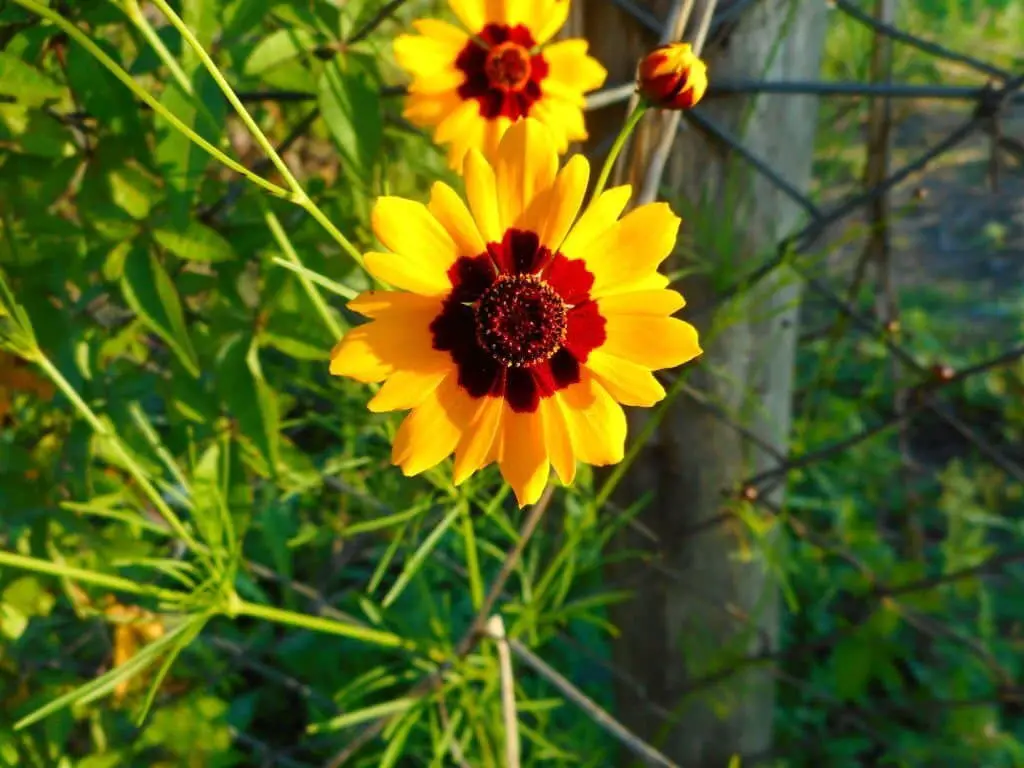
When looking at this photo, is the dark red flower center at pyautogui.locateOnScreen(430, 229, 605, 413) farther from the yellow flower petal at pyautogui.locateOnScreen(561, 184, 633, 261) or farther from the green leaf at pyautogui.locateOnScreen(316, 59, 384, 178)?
the green leaf at pyautogui.locateOnScreen(316, 59, 384, 178)

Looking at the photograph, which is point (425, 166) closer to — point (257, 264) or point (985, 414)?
point (257, 264)

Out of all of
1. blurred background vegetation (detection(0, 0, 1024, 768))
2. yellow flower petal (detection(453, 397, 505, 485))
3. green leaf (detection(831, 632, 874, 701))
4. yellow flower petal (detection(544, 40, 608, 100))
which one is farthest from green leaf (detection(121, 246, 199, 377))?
green leaf (detection(831, 632, 874, 701))

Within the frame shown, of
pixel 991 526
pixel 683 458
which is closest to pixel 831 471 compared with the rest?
pixel 991 526

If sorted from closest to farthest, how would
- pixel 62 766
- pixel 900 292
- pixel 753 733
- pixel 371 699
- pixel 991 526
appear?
pixel 62 766, pixel 753 733, pixel 371 699, pixel 991 526, pixel 900 292

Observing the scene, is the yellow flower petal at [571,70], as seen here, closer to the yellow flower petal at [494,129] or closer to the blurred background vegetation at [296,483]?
the yellow flower petal at [494,129]

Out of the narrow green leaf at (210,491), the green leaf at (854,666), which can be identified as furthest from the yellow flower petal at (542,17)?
the green leaf at (854,666)
